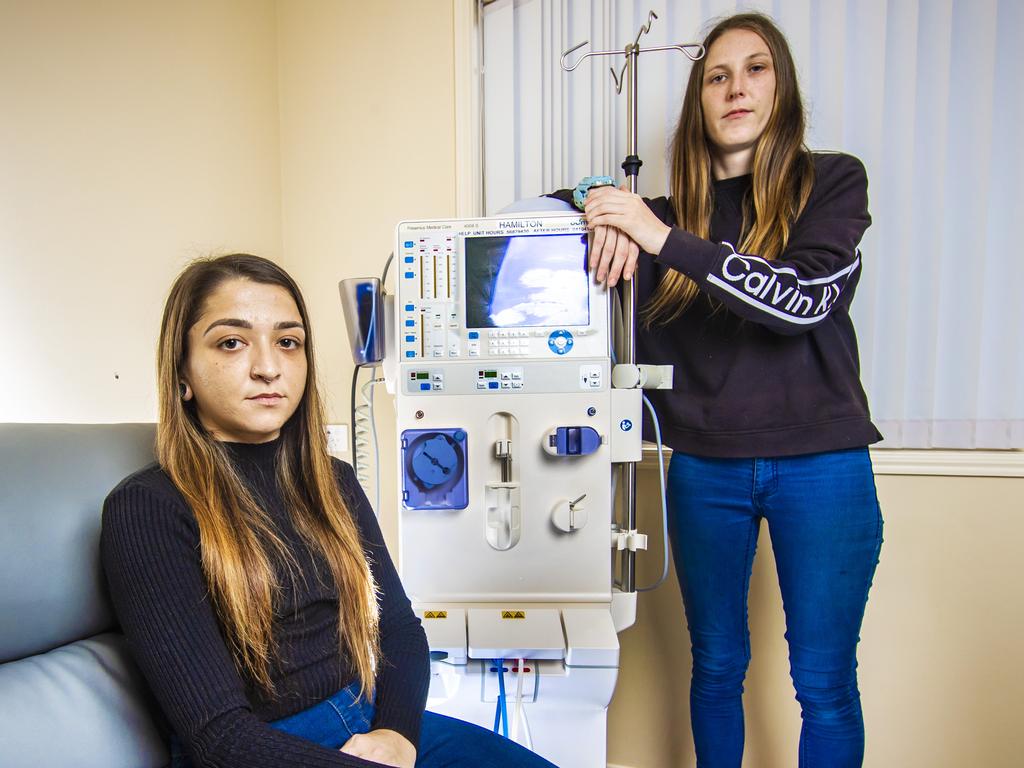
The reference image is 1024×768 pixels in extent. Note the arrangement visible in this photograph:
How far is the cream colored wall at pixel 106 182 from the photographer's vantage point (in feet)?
3.78

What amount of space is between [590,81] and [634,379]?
3.22 feet

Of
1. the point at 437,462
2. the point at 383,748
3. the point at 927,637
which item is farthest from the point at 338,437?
the point at 927,637

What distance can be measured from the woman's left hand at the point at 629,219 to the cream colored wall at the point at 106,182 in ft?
3.48

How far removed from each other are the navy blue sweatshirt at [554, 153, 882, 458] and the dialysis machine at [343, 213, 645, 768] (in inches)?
6.3

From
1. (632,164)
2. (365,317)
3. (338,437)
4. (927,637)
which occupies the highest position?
(632,164)

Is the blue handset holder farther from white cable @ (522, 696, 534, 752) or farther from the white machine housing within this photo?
white cable @ (522, 696, 534, 752)

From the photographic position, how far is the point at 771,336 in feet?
3.69

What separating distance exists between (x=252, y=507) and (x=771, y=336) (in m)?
0.92

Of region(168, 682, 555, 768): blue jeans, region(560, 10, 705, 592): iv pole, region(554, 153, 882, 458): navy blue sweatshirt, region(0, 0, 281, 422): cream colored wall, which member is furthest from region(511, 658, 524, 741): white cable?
region(0, 0, 281, 422): cream colored wall

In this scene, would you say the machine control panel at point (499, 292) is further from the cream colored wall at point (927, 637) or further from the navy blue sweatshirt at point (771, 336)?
the cream colored wall at point (927, 637)

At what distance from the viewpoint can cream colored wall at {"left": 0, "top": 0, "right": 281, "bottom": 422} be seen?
3.78 ft

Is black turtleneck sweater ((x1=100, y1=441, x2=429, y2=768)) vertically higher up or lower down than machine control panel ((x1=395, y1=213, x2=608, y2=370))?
lower down

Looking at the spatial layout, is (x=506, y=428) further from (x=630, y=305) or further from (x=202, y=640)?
(x=202, y=640)

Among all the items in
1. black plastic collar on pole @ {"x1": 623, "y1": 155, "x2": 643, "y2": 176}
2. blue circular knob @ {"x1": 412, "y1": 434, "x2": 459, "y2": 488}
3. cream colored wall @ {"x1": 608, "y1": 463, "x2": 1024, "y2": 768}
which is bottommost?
cream colored wall @ {"x1": 608, "y1": 463, "x2": 1024, "y2": 768}
